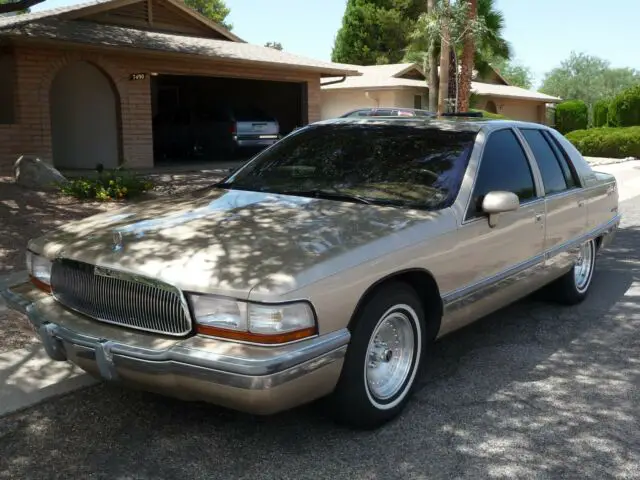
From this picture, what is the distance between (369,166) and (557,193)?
1773mm

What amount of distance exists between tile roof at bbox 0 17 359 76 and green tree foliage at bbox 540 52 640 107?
61227 millimetres

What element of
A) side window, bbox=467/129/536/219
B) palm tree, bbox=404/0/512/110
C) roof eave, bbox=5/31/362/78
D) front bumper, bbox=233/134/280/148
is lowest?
side window, bbox=467/129/536/219

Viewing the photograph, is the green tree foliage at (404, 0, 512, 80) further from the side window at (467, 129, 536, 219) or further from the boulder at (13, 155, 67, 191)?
the side window at (467, 129, 536, 219)

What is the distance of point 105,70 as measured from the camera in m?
15.9

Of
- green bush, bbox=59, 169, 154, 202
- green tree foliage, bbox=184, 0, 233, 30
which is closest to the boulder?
green bush, bbox=59, 169, 154, 202

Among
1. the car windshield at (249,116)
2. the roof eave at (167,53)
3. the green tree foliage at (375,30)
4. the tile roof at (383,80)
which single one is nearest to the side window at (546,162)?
the roof eave at (167,53)

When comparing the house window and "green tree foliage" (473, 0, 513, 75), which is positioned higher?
"green tree foliage" (473, 0, 513, 75)

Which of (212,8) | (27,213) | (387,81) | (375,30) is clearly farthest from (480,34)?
(212,8)

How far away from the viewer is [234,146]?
1938 cm

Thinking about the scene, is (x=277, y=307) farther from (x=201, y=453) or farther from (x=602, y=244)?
(x=602, y=244)

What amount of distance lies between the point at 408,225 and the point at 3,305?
3.70 m

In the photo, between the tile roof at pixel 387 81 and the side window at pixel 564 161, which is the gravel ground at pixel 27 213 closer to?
the side window at pixel 564 161

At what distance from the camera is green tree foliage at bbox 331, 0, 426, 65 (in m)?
44.9

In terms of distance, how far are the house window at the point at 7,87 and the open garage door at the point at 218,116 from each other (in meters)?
4.28
